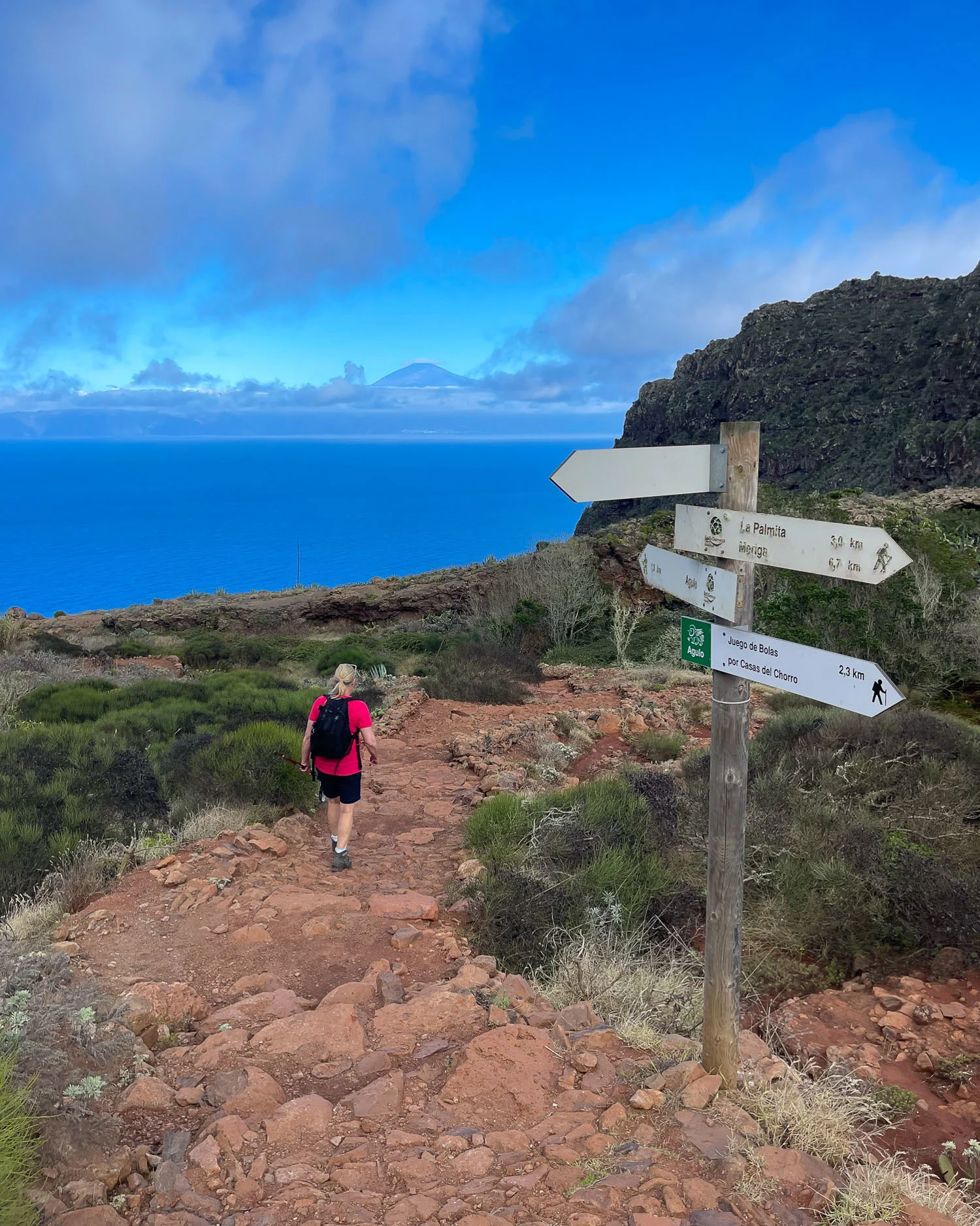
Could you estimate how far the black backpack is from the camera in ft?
19.3

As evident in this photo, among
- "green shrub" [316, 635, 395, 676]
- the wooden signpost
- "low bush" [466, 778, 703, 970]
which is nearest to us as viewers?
the wooden signpost

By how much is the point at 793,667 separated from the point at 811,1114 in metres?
1.76

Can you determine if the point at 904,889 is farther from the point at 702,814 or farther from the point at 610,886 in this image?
the point at 610,886

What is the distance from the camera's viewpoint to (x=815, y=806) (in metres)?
6.54

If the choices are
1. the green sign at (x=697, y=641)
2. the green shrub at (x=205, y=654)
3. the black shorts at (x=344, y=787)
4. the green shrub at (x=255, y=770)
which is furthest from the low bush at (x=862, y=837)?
the green shrub at (x=205, y=654)

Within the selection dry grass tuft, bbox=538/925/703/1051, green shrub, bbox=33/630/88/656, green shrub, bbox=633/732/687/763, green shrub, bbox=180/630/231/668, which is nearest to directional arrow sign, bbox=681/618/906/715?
dry grass tuft, bbox=538/925/703/1051

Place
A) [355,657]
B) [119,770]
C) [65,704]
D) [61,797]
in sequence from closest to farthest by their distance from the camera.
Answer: [61,797]
[119,770]
[65,704]
[355,657]

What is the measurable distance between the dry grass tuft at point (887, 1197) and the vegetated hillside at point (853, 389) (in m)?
38.5

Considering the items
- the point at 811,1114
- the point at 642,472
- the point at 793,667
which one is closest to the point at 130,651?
the point at 642,472

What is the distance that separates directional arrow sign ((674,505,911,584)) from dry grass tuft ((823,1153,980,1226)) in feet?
6.74

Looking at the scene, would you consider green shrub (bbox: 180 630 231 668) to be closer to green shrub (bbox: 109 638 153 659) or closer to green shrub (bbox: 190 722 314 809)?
green shrub (bbox: 109 638 153 659)

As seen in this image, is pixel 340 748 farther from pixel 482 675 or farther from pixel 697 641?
pixel 482 675

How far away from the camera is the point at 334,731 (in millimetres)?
5879

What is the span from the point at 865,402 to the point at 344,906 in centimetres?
6693
